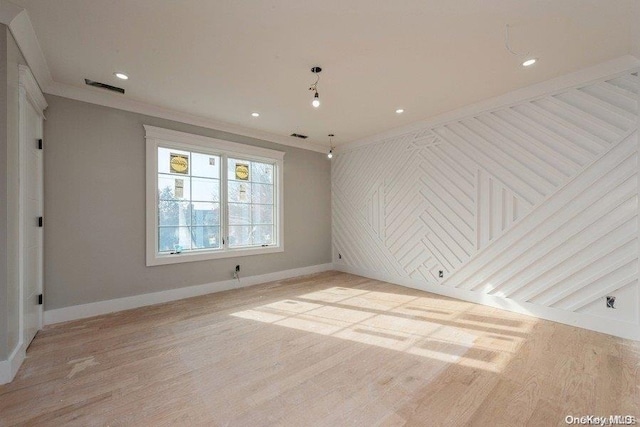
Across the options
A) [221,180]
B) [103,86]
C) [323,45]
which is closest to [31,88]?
[103,86]

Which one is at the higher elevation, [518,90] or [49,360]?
[518,90]

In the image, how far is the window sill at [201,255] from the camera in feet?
12.3

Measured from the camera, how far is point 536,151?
315 cm

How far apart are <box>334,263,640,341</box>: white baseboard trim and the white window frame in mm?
2601

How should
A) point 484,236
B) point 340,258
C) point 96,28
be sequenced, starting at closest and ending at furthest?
point 96,28, point 484,236, point 340,258

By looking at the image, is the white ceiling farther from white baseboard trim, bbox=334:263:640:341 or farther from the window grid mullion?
white baseboard trim, bbox=334:263:640:341

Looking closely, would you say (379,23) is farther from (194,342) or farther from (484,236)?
(194,342)

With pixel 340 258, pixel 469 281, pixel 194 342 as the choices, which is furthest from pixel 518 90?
pixel 194 342

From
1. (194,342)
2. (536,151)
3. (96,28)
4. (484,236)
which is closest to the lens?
(96,28)

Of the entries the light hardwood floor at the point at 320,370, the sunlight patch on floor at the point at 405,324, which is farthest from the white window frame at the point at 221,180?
the sunlight patch on floor at the point at 405,324

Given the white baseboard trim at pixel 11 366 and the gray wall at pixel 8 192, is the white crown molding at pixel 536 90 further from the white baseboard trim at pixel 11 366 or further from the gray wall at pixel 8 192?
the white baseboard trim at pixel 11 366

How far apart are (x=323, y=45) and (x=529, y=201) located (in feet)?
9.65

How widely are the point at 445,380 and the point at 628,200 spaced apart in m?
2.58

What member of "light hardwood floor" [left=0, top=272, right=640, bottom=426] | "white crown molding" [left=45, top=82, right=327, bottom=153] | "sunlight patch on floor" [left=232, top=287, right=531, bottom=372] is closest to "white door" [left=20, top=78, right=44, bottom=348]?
"light hardwood floor" [left=0, top=272, right=640, bottom=426]
